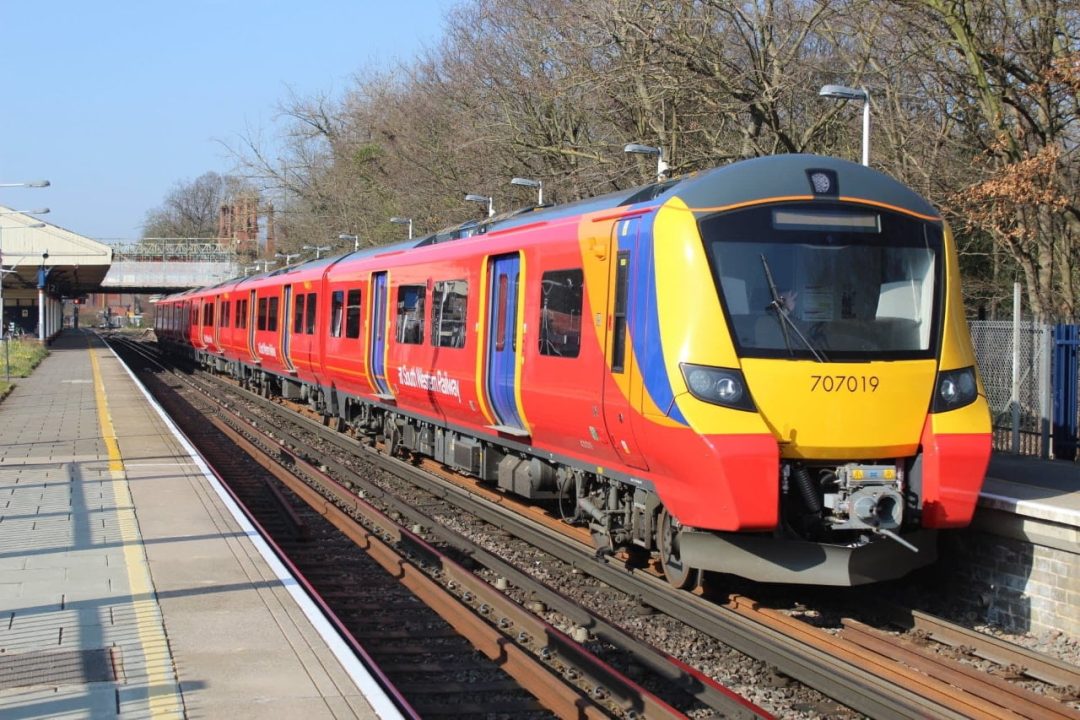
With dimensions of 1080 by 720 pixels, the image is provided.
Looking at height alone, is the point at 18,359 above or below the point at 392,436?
above

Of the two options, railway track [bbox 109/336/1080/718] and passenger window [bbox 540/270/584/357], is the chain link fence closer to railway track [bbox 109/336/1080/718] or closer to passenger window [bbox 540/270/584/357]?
railway track [bbox 109/336/1080/718]

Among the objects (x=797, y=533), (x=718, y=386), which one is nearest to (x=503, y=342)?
(x=718, y=386)

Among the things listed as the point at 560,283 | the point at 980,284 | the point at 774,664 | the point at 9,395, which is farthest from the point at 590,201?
the point at 9,395

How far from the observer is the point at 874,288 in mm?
7957

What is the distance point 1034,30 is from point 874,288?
37.4 ft

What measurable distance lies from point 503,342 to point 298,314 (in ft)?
39.2

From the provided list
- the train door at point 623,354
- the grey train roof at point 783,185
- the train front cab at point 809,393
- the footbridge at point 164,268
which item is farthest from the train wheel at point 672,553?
the footbridge at point 164,268

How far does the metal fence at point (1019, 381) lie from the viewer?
11805mm

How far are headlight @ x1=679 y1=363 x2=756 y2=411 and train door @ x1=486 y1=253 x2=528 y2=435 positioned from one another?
11.4ft

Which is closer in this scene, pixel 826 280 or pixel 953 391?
pixel 826 280

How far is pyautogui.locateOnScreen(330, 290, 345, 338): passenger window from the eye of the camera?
730 inches

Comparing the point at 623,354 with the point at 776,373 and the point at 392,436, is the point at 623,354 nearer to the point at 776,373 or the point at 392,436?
the point at 776,373

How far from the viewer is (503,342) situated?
→ 11.1 metres

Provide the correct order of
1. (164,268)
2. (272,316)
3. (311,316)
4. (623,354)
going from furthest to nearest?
(164,268)
(272,316)
(311,316)
(623,354)
